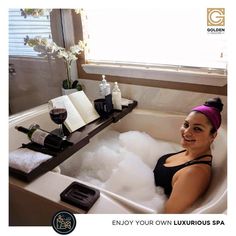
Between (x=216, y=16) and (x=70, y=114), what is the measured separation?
74cm

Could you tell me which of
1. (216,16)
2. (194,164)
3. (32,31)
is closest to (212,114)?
(194,164)

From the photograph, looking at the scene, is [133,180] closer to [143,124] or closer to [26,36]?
[143,124]

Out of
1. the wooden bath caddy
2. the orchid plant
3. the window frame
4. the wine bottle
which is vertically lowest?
the wooden bath caddy

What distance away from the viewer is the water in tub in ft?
2.97

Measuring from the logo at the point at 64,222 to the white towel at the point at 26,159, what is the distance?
0.21 meters

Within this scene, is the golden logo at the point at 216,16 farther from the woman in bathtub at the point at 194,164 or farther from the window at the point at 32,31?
the window at the point at 32,31

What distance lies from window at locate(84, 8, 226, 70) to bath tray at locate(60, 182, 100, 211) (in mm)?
707

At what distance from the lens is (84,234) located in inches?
23.4

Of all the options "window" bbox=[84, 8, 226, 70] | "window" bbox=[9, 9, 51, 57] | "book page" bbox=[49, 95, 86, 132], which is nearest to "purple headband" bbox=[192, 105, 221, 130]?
"window" bbox=[84, 8, 226, 70]

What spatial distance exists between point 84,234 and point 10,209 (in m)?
0.23

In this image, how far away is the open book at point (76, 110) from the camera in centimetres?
105

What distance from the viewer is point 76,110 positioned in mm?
1136

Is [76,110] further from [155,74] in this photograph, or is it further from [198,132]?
[198,132]

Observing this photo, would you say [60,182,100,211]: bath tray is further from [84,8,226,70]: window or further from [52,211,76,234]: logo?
[84,8,226,70]: window
